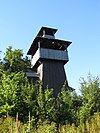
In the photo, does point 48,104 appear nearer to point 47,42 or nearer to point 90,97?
point 90,97

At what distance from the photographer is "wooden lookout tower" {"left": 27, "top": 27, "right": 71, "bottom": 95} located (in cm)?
3033

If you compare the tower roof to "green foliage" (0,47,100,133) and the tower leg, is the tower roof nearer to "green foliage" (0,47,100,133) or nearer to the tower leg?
the tower leg

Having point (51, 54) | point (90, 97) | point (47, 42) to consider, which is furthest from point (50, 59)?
point (90, 97)

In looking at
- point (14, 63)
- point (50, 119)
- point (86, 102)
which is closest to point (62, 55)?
point (14, 63)

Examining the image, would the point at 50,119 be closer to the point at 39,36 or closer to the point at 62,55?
the point at 62,55

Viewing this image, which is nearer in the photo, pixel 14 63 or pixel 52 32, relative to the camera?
pixel 14 63

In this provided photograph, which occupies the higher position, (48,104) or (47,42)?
(47,42)

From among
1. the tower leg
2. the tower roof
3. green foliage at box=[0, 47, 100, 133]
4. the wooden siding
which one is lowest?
green foliage at box=[0, 47, 100, 133]

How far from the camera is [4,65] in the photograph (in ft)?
99.7

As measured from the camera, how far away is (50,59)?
31.4 meters

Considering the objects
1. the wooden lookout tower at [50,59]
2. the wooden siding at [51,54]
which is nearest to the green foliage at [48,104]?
the wooden lookout tower at [50,59]

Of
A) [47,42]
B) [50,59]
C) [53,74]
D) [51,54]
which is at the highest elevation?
[47,42]

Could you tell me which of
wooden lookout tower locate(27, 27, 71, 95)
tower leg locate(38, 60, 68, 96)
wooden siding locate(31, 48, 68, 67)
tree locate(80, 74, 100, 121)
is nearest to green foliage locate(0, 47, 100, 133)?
tree locate(80, 74, 100, 121)

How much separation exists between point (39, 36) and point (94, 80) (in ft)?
39.3
